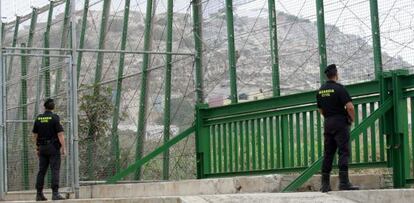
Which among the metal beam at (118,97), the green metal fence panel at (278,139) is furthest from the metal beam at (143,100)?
the green metal fence panel at (278,139)

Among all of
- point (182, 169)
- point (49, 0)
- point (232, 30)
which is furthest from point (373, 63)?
point (49, 0)

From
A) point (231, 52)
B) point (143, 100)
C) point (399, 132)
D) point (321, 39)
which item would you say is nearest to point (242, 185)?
point (399, 132)

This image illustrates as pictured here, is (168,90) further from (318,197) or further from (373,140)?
(318,197)

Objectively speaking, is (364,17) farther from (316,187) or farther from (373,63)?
(316,187)

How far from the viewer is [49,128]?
1581 centimetres

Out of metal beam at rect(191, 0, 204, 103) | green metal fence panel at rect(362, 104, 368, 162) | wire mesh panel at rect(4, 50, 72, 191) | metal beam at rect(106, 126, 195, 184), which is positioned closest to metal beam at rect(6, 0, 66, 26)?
wire mesh panel at rect(4, 50, 72, 191)

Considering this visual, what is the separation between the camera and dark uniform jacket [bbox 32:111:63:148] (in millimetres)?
15789

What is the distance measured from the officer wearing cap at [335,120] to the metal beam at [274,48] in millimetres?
3800

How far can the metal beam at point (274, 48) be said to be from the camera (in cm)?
1669

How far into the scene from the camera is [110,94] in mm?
21641

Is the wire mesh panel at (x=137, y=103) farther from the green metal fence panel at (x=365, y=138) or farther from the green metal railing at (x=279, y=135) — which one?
the green metal fence panel at (x=365, y=138)

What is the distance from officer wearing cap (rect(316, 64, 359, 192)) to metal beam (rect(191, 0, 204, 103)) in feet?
22.2

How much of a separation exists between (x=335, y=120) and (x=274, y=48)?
4.35 meters

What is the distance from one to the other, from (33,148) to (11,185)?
98cm
